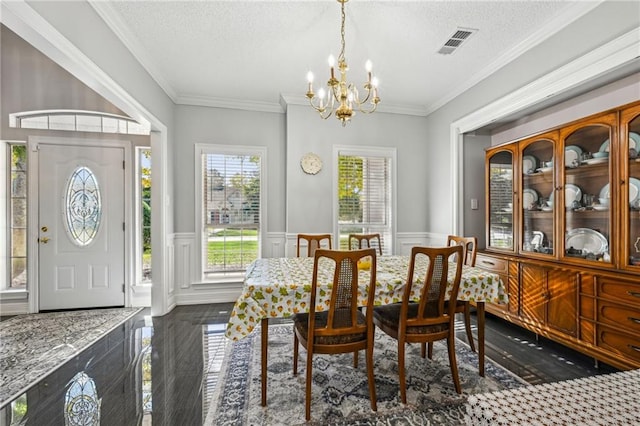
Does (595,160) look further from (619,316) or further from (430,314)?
(430,314)

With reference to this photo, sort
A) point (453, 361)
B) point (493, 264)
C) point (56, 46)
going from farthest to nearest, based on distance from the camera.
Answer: point (493, 264)
point (453, 361)
point (56, 46)

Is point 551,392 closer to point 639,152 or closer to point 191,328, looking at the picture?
point 639,152

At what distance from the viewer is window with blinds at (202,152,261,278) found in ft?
13.7

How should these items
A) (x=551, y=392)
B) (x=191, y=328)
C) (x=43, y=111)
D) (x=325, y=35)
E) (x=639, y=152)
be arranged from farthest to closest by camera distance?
(x=43, y=111) < (x=191, y=328) < (x=325, y=35) < (x=639, y=152) < (x=551, y=392)

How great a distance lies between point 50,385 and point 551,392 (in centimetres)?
295

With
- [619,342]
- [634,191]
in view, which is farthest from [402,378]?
[634,191]

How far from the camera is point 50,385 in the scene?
2.08 metres

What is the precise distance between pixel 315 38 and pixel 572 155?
2555 millimetres

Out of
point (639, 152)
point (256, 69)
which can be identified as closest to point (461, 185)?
point (639, 152)

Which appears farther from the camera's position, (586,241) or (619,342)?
(586,241)

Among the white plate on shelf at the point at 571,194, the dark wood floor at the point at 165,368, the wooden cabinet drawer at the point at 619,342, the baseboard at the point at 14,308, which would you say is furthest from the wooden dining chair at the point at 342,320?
the baseboard at the point at 14,308

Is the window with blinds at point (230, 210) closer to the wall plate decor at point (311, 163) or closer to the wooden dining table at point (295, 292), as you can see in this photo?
A: the wall plate decor at point (311, 163)

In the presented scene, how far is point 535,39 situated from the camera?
2721 millimetres

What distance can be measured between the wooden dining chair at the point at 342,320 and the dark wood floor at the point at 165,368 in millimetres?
829
